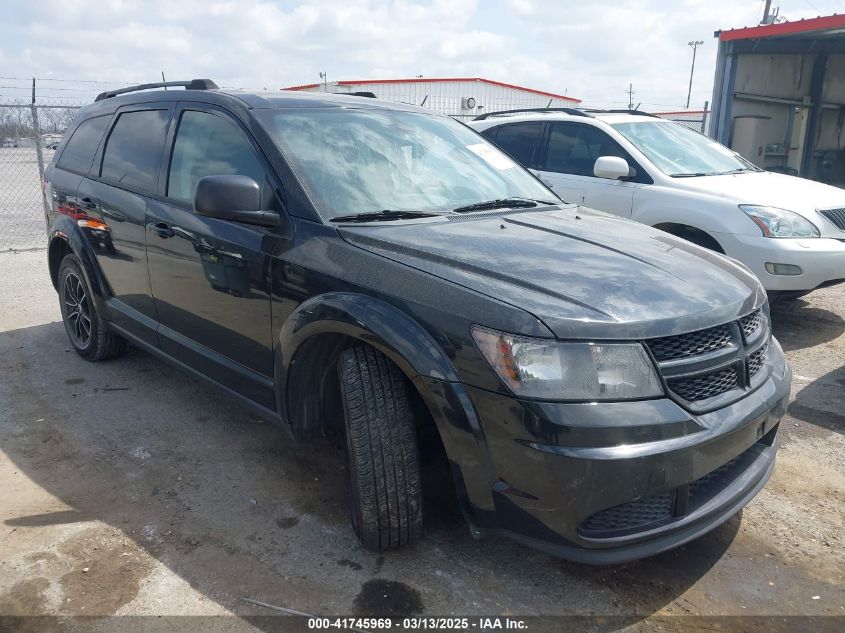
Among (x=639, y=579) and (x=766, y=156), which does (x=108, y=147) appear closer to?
(x=639, y=579)

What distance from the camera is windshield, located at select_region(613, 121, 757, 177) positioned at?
6199mm

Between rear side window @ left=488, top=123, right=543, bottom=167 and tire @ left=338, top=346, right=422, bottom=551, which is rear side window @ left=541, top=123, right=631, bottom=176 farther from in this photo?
tire @ left=338, top=346, right=422, bottom=551

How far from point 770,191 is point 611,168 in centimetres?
131

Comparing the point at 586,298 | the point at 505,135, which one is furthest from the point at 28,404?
the point at 505,135

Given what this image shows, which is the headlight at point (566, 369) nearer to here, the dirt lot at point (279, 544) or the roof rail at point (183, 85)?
the dirt lot at point (279, 544)

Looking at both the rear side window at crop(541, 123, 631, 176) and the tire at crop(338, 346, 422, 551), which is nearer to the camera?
the tire at crop(338, 346, 422, 551)

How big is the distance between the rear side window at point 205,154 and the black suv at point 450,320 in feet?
0.04

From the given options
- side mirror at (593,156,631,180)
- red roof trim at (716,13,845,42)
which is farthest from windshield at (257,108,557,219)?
red roof trim at (716,13,845,42)

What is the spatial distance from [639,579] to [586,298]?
1.14m

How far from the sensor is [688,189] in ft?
18.8

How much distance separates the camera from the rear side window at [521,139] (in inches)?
276

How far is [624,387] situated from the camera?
86.4 inches

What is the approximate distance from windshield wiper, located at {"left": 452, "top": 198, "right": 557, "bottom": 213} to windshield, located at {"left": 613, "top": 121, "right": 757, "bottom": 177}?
9.77ft

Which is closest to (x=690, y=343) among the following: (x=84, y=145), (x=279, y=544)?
(x=279, y=544)
